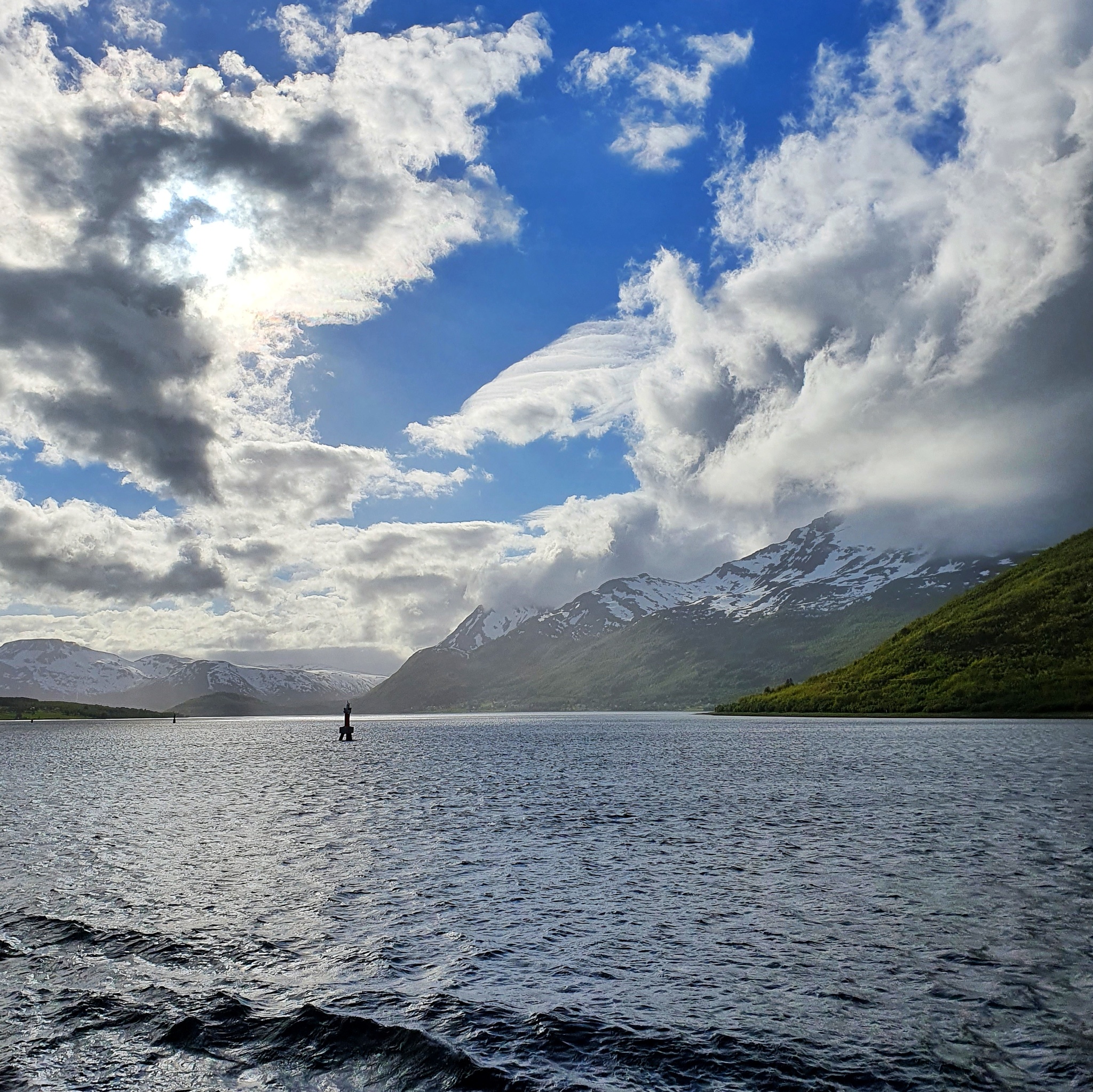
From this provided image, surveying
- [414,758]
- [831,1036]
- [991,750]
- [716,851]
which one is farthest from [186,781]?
[991,750]

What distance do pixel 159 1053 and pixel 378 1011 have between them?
17.9 feet

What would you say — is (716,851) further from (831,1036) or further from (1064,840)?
(831,1036)

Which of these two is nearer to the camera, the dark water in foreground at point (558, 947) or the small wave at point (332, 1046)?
the small wave at point (332, 1046)

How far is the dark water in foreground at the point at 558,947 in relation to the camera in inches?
728

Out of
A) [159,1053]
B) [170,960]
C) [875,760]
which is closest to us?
[159,1053]

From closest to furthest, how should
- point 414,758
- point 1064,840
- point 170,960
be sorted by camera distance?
1. point 170,960
2. point 1064,840
3. point 414,758

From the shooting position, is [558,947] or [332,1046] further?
[558,947]

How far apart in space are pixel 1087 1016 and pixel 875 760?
87.9m

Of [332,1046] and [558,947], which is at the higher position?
[332,1046]

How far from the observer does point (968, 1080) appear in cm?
1706

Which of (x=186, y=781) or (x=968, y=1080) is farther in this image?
(x=186, y=781)

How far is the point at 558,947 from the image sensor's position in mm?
27703

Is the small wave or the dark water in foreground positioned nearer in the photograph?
the small wave

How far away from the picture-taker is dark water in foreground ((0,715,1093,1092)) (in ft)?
60.7
